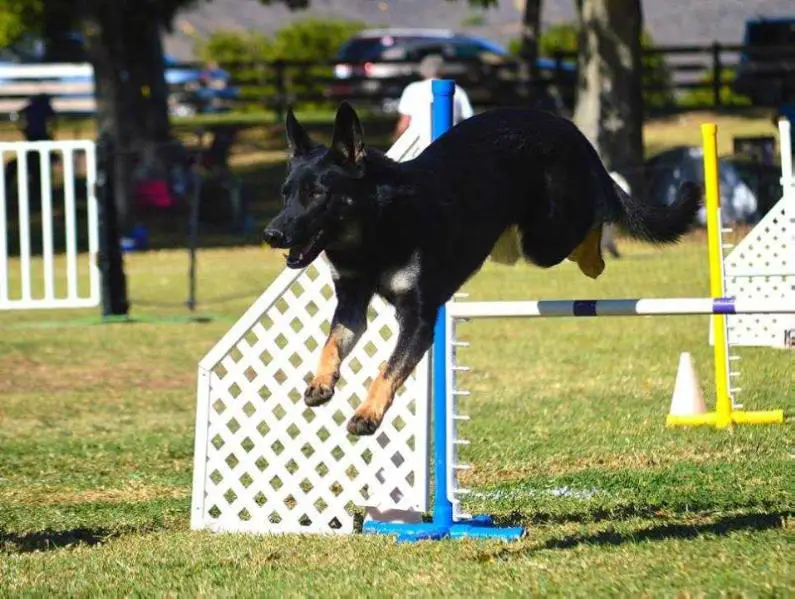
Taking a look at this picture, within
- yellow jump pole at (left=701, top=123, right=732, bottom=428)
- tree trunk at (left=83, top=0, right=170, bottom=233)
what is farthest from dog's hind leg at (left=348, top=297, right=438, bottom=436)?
tree trunk at (left=83, top=0, right=170, bottom=233)

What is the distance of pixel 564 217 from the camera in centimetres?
619

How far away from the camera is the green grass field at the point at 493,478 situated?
564cm

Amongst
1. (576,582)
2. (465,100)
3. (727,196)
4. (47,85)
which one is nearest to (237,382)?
(576,582)

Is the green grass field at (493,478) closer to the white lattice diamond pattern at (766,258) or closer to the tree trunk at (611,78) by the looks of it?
the white lattice diamond pattern at (766,258)

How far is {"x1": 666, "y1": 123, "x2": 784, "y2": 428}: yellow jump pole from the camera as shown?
881 cm

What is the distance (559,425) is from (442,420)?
2.85 m

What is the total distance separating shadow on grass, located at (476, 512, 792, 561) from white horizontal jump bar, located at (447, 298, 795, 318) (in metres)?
0.89

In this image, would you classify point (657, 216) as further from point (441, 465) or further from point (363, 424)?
point (363, 424)

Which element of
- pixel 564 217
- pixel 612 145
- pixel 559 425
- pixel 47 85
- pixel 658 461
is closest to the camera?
pixel 564 217

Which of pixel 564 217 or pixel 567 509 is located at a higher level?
pixel 564 217

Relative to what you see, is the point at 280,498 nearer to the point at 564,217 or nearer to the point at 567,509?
the point at 567,509

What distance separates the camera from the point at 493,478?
808 cm

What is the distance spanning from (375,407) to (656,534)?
150cm

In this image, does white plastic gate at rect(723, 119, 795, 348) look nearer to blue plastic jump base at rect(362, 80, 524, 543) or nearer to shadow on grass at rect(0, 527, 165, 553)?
blue plastic jump base at rect(362, 80, 524, 543)
